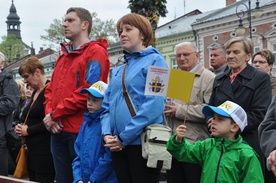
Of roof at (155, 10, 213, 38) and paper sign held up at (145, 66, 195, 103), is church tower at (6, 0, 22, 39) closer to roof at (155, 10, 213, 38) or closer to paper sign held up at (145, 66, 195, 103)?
roof at (155, 10, 213, 38)

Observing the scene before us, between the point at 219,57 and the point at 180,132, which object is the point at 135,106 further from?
the point at 219,57

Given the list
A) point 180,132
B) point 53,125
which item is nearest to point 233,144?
point 180,132

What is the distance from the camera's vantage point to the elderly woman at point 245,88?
459 centimetres

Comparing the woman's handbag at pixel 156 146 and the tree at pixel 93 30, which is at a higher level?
the tree at pixel 93 30

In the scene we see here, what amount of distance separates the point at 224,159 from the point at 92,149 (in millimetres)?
1297

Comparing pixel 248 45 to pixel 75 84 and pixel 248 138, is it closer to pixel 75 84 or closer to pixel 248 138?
pixel 248 138

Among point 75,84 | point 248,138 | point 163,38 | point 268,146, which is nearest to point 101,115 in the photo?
point 75,84

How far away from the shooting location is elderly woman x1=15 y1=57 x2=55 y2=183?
19.3ft

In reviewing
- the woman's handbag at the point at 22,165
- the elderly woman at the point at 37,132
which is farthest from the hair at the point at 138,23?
the woman's handbag at the point at 22,165

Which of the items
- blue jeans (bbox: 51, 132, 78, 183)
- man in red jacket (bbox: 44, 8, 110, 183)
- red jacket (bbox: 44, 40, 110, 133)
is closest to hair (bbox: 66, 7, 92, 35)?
man in red jacket (bbox: 44, 8, 110, 183)

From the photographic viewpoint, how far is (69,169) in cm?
534

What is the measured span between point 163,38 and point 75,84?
3911cm

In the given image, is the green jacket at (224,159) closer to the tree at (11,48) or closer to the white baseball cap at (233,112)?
the white baseball cap at (233,112)

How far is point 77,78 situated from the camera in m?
5.18
